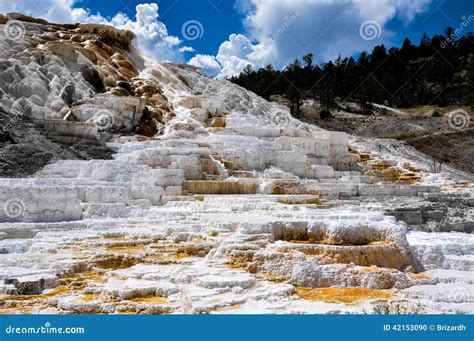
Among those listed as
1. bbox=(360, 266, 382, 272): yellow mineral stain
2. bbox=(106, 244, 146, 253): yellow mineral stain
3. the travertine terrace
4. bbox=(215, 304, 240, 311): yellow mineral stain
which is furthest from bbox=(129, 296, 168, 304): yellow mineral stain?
bbox=(360, 266, 382, 272): yellow mineral stain

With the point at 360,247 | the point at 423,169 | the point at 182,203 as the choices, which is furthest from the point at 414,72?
the point at 360,247

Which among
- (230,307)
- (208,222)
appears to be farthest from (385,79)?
(230,307)

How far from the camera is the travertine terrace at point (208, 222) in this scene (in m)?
4.99

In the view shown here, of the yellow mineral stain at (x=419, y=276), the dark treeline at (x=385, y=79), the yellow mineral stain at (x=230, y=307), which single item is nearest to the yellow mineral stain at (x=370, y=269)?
the yellow mineral stain at (x=419, y=276)

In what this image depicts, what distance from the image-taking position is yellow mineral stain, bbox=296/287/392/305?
508 centimetres

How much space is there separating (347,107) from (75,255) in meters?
36.0

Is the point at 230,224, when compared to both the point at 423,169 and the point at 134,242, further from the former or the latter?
the point at 423,169

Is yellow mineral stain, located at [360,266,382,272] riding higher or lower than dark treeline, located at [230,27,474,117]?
lower

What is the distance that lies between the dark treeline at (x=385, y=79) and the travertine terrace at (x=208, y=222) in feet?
60.4

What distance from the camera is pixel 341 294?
17.6ft

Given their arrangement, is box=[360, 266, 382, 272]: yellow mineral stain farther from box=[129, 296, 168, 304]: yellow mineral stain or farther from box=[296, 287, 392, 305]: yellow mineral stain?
box=[129, 296, 168, 304]: yellow mineral stain

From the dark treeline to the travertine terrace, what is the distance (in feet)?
60.4

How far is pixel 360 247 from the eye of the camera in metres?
6.44

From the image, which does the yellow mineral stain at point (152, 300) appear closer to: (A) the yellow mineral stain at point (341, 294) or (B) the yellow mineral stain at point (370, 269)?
(A) the yellow mineral stain at point (341, 294)
